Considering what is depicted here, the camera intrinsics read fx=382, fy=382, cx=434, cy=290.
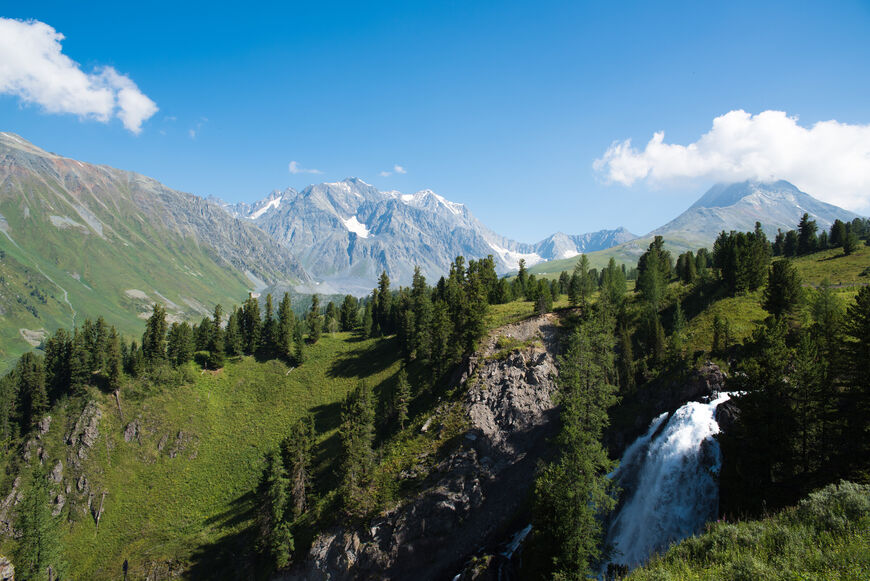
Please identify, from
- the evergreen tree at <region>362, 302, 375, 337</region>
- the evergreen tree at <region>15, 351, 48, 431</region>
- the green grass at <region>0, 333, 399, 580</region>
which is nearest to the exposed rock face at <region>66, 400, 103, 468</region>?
the green grass at <region>0, 333, 399, 580</region>

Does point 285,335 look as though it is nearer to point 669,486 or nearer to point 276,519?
point 276,519

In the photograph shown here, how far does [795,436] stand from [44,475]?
357 feet

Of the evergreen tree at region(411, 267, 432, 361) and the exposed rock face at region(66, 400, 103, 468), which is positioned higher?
the evergreen tree at region(411, 267, 432, 361)

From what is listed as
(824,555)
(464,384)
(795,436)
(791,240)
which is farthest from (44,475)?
(791,240)

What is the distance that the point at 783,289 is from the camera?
5444 centimetres

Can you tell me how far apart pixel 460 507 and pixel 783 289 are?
54.5m

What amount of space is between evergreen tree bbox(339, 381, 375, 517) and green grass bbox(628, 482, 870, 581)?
4244 centimetres

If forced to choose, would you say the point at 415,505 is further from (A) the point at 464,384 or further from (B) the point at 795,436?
(B) the point at 795,436

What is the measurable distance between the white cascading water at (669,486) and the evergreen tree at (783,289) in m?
21.5

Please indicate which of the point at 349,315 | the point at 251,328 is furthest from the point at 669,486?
the point at 349,315

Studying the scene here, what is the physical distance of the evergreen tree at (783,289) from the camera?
53719 millimetres

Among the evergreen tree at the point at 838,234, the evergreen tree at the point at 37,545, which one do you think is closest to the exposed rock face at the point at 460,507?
the evergreen tree at the point at 37,545

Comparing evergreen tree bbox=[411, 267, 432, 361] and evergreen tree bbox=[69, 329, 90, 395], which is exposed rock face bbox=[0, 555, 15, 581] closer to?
evergreen tree bbox=[69, 329, 90, 395]

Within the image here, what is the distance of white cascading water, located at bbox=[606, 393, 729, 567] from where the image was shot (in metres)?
36.8
